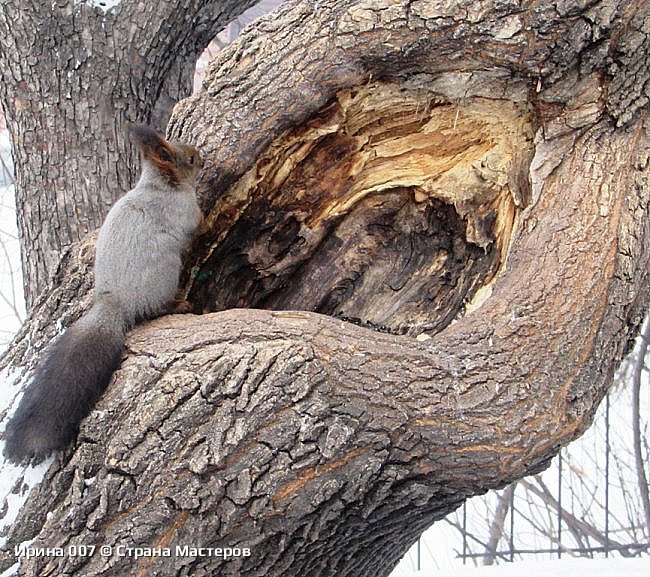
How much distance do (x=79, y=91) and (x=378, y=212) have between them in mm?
1393

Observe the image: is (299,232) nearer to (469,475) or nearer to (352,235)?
(352,235)

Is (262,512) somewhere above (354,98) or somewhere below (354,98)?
below

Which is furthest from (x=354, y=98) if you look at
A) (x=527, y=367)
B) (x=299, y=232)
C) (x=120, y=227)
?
(x=527, y=367)

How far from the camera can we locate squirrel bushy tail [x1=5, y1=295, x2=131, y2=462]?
188 cm

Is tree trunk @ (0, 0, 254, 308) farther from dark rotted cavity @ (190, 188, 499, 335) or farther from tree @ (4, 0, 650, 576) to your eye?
dark rotted cavity @ (190, 188, 499, 335)

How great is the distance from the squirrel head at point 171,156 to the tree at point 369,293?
6 centimetres

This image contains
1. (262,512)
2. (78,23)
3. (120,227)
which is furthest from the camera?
(78,23)

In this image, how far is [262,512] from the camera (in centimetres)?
178

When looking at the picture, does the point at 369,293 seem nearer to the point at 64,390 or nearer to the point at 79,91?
the point at 64,390

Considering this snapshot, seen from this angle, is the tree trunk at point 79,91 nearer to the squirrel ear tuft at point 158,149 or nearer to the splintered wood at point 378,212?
the squirrel ear tuft at point 158,149

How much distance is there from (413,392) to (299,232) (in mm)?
1087

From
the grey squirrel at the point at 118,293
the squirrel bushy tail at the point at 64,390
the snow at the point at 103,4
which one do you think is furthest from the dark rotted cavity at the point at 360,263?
the snow at the point at 103,4

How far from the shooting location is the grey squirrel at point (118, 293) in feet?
6.24

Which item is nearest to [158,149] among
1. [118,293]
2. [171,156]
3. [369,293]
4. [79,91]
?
[171,156]
